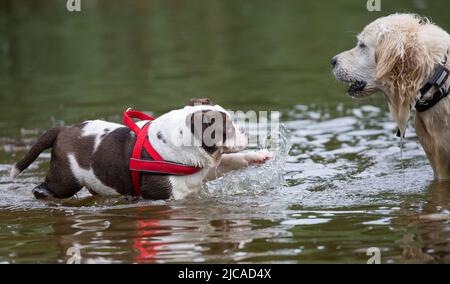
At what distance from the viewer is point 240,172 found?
8195 mm

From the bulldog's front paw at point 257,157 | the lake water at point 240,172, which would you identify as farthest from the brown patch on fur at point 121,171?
the bulldog's front paw at point 257,157

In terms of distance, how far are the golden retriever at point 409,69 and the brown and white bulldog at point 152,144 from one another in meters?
1.45

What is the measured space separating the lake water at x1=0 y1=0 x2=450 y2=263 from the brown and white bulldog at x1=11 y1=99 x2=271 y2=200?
191 millimetres

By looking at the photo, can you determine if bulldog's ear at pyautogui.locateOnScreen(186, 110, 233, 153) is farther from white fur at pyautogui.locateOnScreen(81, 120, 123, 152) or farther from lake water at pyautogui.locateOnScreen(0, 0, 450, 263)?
white fur at pyautogui.locateOnScreen(81, 120, 123, 152)

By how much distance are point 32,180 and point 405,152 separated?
14.0ft

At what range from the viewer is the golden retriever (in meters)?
7.62

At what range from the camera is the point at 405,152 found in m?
9.71

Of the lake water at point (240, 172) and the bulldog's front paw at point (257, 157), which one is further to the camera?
the bulldog's front paw at point (257, 157)

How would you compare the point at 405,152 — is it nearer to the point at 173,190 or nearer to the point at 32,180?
the point at 173,190

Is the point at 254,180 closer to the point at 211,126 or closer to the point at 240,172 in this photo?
the point at 240,172

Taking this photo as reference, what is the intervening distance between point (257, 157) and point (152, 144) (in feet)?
3.64

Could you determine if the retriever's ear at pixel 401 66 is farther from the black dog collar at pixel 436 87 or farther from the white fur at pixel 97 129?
the white fur at pixel 97 129

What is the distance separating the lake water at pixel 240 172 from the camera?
652 cm
